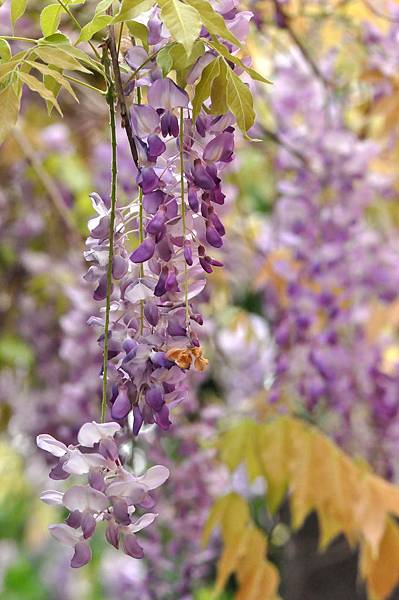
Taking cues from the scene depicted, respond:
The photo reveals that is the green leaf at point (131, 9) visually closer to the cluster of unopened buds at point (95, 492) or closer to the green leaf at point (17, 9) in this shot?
the green leaf at point (17, 9)

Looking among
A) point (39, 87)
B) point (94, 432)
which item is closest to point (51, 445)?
point (94, 432)

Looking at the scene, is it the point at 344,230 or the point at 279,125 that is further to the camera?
the point at 279,125

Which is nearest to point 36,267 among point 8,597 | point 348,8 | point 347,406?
point 347,406

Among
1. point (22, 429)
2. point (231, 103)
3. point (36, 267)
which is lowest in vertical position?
point (22, 429)

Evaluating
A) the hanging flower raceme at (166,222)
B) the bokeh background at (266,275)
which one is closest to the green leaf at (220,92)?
the hanging flower raceme at (166,222)

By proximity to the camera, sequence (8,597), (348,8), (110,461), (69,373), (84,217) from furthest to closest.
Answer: (8,597) < (84,217) < (348,8) < (69,373) < (110,461)

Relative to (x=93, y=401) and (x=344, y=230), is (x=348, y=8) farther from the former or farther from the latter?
(x=93, y=401)

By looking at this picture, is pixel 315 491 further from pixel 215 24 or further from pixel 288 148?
pixel 215 24

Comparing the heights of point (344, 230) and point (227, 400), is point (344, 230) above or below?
above
